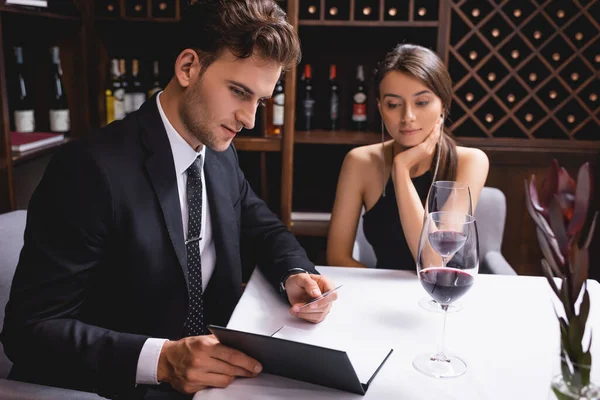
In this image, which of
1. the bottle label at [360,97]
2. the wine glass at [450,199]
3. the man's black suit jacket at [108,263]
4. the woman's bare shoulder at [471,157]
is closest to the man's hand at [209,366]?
the man's black suit jacket at [108,263]

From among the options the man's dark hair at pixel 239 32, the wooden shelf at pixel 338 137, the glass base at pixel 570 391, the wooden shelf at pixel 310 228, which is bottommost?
the wooden shelf at pixel 310 228

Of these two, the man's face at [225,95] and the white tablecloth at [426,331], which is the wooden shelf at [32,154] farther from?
the white tablecloth at [426,331]

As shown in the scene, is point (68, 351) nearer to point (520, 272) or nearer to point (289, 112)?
point (289, 112)

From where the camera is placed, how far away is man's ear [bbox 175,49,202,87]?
4.31ft

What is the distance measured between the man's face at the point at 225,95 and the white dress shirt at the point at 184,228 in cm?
4

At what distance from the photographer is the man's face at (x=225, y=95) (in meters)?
1.30

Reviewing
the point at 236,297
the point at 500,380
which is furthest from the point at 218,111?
the point at 500,380

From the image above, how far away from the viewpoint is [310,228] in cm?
289

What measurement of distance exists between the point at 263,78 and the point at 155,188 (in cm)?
35

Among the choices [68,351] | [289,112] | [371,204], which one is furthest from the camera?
[289,112]

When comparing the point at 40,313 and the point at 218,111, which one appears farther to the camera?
the point at 218,111

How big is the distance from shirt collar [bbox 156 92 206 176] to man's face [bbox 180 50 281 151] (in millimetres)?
33

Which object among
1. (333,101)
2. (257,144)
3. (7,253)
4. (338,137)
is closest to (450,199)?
(7,253)

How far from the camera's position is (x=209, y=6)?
134 cm
